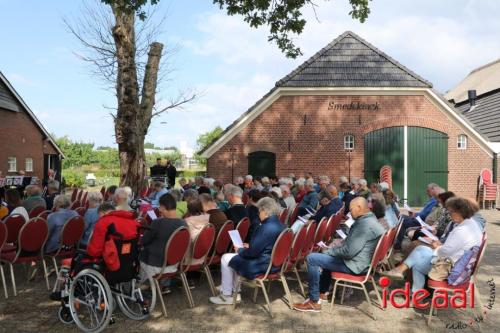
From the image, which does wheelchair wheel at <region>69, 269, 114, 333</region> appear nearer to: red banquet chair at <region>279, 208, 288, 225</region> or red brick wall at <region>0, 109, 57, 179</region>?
red banquet chair at <region>279, 208, 288, 225</region>

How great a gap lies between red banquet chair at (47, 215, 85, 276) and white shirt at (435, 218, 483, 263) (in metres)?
4.60

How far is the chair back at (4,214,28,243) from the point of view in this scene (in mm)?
6098

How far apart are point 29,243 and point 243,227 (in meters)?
2.76

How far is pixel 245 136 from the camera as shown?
18.0 metres

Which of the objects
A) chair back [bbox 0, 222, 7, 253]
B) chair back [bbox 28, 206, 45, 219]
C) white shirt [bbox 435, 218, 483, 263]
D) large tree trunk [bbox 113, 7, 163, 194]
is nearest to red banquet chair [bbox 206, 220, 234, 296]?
chair back [bbox 0, 222, 7, 253]

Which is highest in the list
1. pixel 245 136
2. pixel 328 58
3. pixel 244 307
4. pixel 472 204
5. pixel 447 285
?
pixel 328 58

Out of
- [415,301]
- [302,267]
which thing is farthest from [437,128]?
[415,301]

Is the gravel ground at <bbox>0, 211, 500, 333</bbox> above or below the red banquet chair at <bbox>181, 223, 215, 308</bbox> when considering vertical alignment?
below

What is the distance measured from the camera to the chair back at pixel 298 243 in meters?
5.42

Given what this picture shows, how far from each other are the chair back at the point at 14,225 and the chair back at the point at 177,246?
2504 millimetres

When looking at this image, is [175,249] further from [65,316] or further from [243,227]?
[243,227]

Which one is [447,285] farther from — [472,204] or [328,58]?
[328,58]

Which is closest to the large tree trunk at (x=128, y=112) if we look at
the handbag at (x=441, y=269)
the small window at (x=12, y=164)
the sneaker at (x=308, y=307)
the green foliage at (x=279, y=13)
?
the green foliage at (x=279, y=13)

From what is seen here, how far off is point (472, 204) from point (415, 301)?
1262 millimetres
